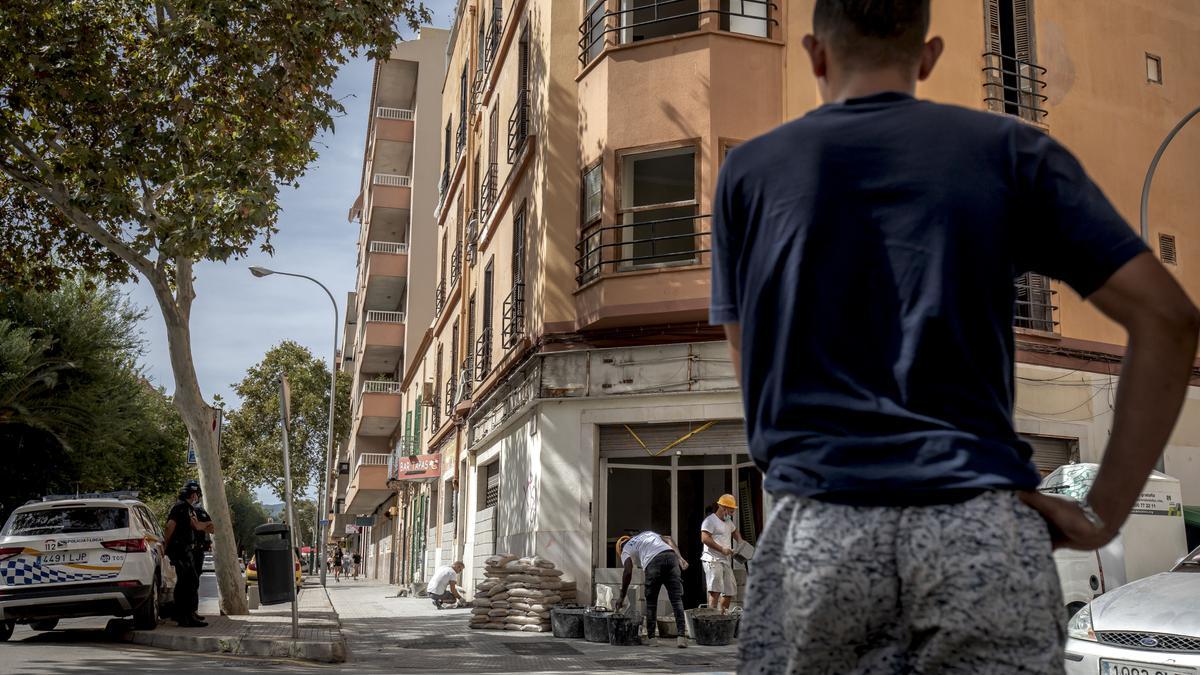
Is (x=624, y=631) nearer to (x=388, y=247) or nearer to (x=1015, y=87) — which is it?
(x=1015, y=87)

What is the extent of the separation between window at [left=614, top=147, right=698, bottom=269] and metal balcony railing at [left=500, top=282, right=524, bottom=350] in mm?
3506

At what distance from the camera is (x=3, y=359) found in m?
24.9

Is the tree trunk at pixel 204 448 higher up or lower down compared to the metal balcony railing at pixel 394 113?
lower down

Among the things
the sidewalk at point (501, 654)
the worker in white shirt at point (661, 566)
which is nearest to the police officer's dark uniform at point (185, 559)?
the sidewalk at point (501, 654)

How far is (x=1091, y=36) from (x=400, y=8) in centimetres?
1162

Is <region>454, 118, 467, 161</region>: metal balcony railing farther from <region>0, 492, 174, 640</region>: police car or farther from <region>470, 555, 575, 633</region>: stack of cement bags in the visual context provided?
<region>0, 492, 174, 640</region>: police car

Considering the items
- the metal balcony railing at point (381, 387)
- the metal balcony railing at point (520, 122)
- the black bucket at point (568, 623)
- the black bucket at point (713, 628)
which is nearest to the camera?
the black bucket at point (713, 628)

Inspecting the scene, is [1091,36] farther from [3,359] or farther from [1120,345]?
[3,359]

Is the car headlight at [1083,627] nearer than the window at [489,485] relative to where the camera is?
Yes

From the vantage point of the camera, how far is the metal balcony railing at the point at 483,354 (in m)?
24.5

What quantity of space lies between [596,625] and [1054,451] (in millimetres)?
8137

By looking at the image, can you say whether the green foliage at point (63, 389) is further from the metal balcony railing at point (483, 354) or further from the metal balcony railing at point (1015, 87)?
the metal balcony railing at point (1015, 87)

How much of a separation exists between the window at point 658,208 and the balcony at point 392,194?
28.8 m

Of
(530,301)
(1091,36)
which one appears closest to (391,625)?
(530,301)
